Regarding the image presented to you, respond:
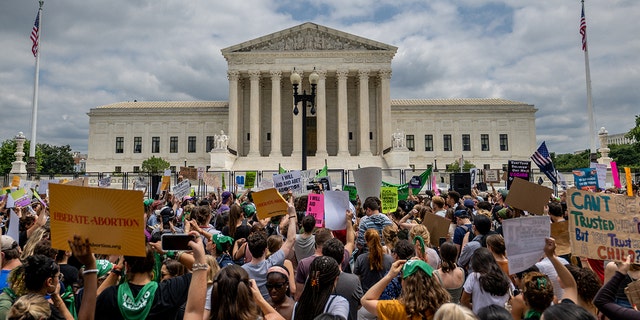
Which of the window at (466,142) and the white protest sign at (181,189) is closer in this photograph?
the white protest sign at (181,189)

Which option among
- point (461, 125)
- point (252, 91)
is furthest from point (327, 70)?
point (461, 125)

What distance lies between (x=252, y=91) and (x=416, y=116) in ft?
78.3

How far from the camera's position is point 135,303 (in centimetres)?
341

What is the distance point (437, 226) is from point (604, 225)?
9.37ft

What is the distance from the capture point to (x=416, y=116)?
2333 inches

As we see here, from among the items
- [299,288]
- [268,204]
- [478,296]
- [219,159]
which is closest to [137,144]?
[219,159]

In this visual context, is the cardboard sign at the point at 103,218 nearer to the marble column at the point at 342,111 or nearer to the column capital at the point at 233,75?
the marble column at the point at 342,111

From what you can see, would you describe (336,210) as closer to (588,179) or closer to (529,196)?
(529,196)

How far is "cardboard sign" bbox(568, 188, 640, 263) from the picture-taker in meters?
4.04

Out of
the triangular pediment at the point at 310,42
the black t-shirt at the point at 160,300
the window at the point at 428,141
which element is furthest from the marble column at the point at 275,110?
the black t-shirt at the point at 160,300

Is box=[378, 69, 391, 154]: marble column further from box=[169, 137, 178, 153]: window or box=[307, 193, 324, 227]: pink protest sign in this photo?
box=[307, 193, 324, 227]: pink protest sign

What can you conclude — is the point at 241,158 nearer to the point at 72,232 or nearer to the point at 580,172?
the point at 580,172

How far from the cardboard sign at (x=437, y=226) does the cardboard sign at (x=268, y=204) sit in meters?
2.77

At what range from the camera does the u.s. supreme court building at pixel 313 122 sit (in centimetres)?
4909
